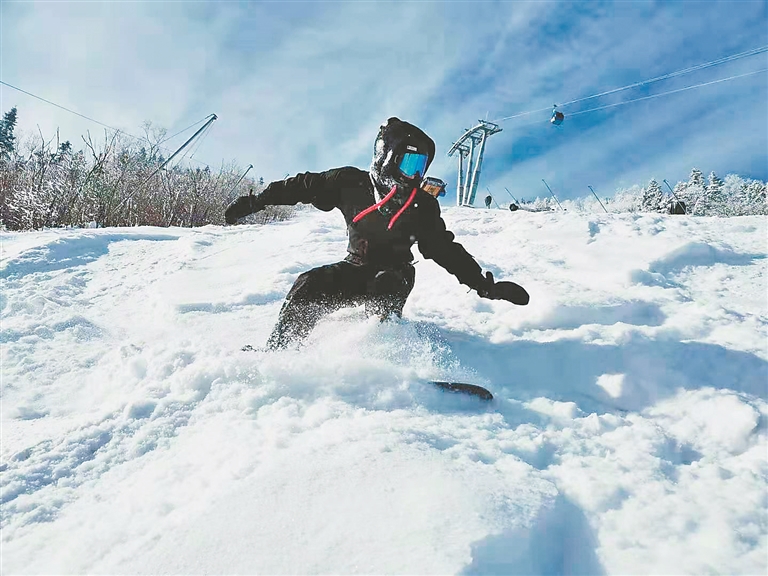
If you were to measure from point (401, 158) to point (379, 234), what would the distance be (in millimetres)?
379

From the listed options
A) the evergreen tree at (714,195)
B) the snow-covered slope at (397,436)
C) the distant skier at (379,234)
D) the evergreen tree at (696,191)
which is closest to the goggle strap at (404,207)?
the distant skier at (379,234)

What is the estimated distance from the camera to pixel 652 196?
4641 cm

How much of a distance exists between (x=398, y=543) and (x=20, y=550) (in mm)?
825

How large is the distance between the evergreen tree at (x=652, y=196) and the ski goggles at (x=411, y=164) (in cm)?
4829

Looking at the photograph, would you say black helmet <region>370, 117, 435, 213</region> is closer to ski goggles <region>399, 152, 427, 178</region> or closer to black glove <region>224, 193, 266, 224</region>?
ski goggles <region>399, 152, 427, 178</region>

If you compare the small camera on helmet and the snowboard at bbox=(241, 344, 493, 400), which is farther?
the small camera on helmet

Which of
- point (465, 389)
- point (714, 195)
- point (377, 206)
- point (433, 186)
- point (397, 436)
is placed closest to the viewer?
point (397, 436)

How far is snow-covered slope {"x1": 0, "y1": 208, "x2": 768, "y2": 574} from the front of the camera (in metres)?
0.94

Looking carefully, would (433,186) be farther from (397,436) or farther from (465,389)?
(397,436)

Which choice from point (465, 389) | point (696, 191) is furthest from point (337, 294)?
point (696, 191)

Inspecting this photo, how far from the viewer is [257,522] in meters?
0.95

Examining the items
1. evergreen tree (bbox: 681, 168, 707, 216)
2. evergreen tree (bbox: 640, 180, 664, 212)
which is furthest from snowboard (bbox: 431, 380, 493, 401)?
evergreen tree (bbox: 640, 180, 664, 212)

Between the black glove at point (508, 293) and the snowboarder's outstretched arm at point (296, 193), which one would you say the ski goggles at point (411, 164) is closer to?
the snowboarder's outstretched arm at point (296, 193)

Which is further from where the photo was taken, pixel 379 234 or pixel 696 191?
pixel 696 191
